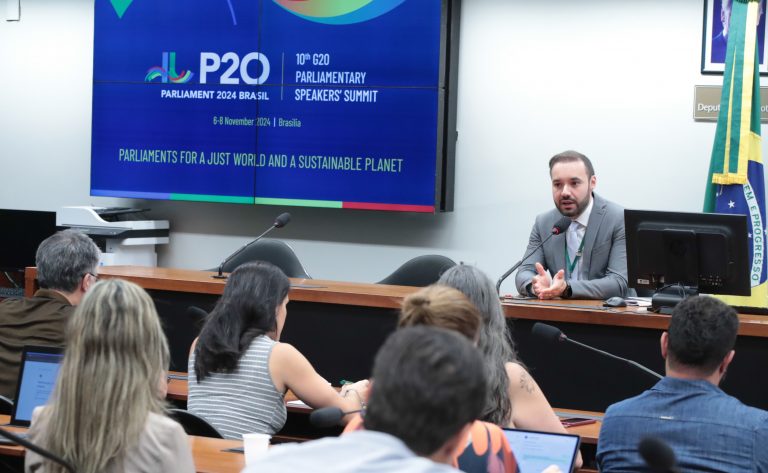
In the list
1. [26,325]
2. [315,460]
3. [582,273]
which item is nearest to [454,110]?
[582,273]

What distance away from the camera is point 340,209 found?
7.07 m

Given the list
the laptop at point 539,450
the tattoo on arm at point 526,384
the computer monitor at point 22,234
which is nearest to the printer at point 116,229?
the computer monitor at point 22,234

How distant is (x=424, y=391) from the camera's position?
52.3 inches

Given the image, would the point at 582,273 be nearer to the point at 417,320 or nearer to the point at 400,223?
the point at 400,223

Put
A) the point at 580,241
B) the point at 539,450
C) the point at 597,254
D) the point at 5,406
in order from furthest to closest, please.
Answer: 1. the point at 580,241
2. the point at 597,254
3. the point at 5,406
4. the point at 539,450

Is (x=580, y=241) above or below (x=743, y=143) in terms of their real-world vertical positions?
below

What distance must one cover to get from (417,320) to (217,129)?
15.6 ft

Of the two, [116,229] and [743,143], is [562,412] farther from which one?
[116,229]

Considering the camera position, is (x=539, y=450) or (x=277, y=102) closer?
(x=539, y=450)

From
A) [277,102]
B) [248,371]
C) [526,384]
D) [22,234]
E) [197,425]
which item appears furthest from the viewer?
[22,234]

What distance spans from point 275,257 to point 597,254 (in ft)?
6.74

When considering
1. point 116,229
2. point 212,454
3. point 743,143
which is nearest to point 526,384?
point 212,454

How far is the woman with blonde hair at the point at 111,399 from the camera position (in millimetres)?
2184

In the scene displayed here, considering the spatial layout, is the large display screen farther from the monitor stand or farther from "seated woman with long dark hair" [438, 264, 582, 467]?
"seated woman with long dark hair" [438, 264, 582, 467]
